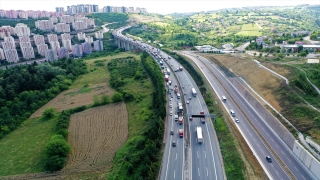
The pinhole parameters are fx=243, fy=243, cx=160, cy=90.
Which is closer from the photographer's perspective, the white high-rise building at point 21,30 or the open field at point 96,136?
the open field at point 96,136

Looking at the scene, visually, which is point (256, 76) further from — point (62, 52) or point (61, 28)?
point (61, 28)

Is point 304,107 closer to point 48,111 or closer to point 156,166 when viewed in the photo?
point 156,166

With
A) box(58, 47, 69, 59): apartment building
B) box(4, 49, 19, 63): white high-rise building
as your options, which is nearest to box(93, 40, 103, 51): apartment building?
box(58, 47, 69, 59): apartment building

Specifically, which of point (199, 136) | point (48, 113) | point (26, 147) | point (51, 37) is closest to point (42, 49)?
point (51, 37)

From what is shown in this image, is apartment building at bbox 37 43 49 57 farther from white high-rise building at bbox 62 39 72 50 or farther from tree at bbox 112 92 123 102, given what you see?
tree at bbox 112 92 123 102

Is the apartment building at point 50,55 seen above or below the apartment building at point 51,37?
below

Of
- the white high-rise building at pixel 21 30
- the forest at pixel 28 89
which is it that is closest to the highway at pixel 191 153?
the forest at pixel 28 89

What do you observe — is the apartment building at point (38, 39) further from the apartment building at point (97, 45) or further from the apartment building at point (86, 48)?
the apartment building at point (97, 45)
